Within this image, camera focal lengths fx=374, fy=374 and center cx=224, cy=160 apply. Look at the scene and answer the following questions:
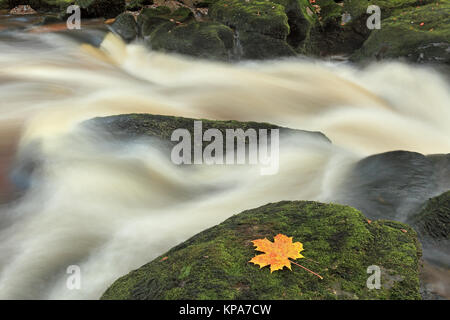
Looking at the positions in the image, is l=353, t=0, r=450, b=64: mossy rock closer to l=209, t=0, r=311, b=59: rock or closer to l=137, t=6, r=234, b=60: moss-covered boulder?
l=209, t=0, r=311, b=59: rock

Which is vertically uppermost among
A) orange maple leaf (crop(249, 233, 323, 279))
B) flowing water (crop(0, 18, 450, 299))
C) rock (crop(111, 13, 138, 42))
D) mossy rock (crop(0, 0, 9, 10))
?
mossy rock (crop(0, 0, 9, 10))

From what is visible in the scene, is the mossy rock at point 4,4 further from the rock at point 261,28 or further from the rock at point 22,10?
the rock at point 261,28

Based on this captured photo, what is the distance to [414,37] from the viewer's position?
8312mm

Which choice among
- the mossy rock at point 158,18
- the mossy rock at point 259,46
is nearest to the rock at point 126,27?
Result: the mossy rock at point 158,18

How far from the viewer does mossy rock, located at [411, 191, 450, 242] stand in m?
3.09

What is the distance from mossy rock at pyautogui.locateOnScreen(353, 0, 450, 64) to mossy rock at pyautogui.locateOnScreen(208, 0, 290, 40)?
7.18 ft

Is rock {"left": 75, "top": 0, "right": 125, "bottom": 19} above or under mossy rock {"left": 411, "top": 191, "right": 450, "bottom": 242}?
above

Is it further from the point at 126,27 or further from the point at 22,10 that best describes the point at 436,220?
the point at 22,10

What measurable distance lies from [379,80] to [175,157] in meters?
6.15

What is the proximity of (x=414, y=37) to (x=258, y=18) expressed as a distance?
11.6ft

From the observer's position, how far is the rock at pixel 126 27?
399 inches

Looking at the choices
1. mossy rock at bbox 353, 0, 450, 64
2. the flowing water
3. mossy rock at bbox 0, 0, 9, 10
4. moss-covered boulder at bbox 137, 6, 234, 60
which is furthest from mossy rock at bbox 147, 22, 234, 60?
mossy rock at bbox 0, 0, 9, 10

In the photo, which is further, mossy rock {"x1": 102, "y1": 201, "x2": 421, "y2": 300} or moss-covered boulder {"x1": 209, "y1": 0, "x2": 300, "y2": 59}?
moss-covered boulder {"x1": 209, "y1": 0, "x2": 300, "y2": 59}

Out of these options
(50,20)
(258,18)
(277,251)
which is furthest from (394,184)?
(50,20)
